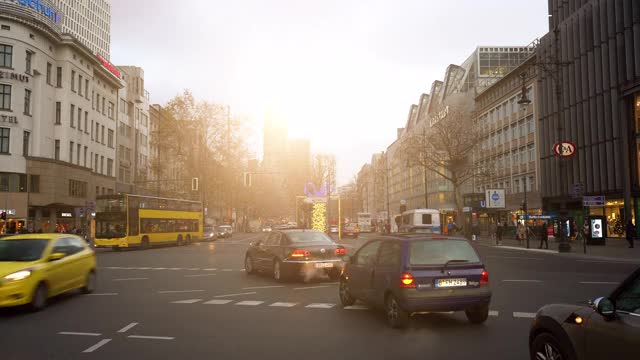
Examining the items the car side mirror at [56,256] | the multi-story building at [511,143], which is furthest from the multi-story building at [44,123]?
the multi-story building at [511,143]

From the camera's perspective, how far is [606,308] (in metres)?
4.18

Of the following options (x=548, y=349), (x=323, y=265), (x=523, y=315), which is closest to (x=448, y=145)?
(x=323, y=265)

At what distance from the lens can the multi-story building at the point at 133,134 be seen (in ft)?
241

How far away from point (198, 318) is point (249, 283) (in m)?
5.92

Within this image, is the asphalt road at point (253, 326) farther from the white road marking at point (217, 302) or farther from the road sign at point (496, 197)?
the road sign at point (496, 197)

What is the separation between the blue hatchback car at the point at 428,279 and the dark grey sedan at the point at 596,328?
3.59 metres

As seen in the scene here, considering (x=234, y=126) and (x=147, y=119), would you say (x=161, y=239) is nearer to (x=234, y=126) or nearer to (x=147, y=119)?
(x=234, y=126)

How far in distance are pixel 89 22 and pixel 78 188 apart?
98504 millimetres

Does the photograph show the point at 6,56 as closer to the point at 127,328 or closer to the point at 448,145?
the point at 448,145

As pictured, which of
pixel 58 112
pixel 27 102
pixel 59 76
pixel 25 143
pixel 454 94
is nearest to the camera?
pixel 25 143

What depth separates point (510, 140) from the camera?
64188 millimetres

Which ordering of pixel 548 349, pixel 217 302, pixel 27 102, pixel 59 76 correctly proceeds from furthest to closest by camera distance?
pixel 59 76, pixel 27 102, pixel 217 302, pixel 548 349

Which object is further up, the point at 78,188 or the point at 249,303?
the point at 78,188

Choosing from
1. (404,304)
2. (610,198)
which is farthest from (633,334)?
(610,198)
